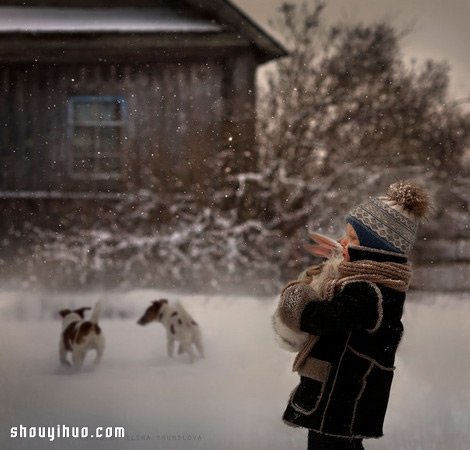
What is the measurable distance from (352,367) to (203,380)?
2.39 metres

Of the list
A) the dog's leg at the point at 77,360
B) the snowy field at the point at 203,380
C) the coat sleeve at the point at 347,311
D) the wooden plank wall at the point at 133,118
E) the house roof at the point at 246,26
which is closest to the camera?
the coat sleeve at the point at 347,311

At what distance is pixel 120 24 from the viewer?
588cm

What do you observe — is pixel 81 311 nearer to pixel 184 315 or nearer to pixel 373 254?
pixel 184 315

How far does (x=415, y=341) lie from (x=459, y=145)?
1148 mm

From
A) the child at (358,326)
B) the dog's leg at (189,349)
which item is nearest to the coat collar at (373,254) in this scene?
the child at (358,326)

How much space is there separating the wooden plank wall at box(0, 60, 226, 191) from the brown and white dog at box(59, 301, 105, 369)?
864 millimetres

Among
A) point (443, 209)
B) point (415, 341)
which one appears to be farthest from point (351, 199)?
point (415, 341)

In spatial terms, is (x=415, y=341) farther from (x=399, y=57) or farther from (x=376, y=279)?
(x=376, y=279)

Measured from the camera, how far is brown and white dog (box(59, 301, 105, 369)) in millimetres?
5508

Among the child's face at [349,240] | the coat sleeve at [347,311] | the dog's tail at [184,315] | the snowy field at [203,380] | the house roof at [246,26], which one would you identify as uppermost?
the house roof at [246,26]

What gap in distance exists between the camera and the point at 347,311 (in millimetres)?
3068

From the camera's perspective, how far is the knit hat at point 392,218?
3166 millimetres

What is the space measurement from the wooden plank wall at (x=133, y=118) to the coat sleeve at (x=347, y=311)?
2.88m

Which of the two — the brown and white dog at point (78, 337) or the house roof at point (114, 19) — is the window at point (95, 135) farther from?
the brown and white dog at point (78, 337)
